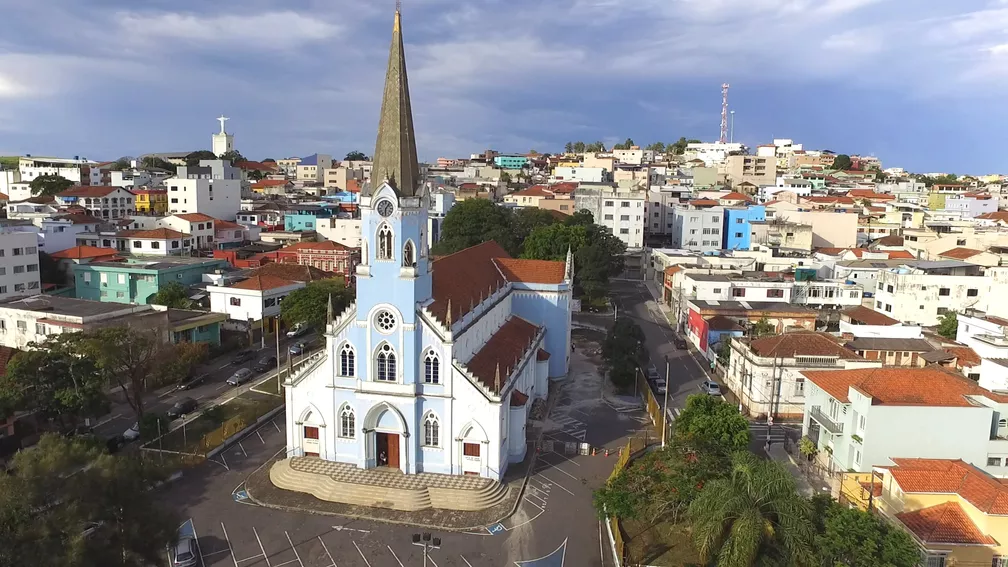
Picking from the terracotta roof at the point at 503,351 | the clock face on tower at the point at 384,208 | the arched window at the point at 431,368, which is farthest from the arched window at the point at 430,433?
the clock face on tower at the point at 384,208

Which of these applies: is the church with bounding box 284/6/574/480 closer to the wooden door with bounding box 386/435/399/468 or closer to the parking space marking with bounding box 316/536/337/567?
the wooden door with bounding box 386/435/399/468

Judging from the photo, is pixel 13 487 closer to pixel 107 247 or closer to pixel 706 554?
pixel 706 554

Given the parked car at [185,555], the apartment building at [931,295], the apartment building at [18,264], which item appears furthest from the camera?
the apartment building at [18,264]

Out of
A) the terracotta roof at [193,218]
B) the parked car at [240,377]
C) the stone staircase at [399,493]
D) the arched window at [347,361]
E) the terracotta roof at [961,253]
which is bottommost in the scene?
the stone staircase at [399,493]

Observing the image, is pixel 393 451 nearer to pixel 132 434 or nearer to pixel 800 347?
pixel 132 434

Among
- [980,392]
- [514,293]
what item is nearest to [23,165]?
[514,293]

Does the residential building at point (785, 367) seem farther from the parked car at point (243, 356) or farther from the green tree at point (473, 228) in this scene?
the green tree at point (473, 228)
